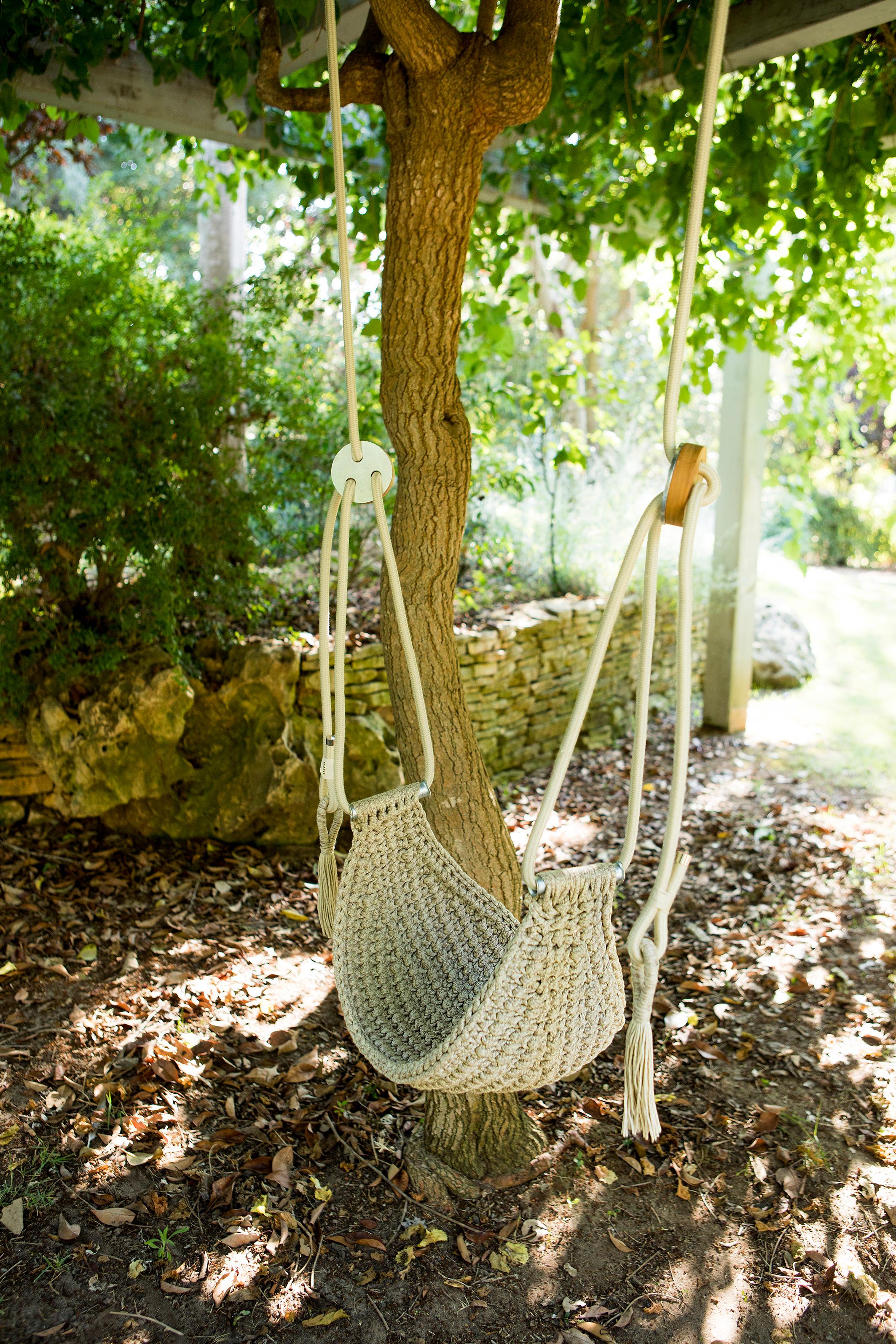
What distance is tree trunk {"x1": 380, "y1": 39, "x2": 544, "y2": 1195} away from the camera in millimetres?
1521

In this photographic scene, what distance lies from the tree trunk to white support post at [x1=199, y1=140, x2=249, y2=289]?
8.31ft

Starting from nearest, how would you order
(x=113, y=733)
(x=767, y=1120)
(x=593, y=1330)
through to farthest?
(x=593, y=1330) → (x=767, y=1120) → (x=113, y=733)

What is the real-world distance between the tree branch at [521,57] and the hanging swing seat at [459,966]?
1135 millimetres

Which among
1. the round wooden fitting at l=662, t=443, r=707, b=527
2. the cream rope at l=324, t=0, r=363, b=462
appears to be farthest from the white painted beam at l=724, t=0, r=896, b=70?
the round wooden fitting at l=662, t=443, r=707, b=527

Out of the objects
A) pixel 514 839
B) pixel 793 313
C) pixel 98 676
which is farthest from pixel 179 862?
pixel 793 313

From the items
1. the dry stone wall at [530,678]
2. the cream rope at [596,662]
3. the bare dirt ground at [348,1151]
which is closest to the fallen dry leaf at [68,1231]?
the bare dirt ground at [348,1151]

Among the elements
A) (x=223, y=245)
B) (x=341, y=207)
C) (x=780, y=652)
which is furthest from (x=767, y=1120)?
(x=780, y=652)

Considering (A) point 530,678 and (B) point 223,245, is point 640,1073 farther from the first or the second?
(B) point 223,245

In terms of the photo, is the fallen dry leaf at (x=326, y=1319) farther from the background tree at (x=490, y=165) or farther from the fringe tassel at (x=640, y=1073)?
the fringe tassel at (x=640, y=1073)

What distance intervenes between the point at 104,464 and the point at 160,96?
1.01 m

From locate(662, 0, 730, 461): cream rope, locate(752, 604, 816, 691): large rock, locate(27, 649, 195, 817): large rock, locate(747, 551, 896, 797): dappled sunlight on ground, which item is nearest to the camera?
locate(662, 0, 730, 461): cream rope

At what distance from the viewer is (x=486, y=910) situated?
1521 mm

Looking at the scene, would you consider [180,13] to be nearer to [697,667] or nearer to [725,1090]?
[725,1090]

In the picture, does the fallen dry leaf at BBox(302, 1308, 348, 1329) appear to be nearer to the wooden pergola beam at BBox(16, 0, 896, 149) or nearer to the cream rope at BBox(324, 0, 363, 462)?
the cream rope at BBox(324, 0, 363, 462)
